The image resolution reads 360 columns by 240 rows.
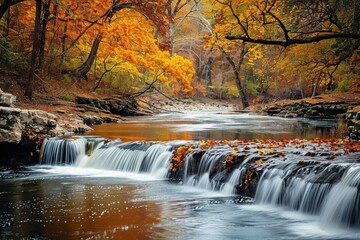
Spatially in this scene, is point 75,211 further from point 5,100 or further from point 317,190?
point 5,100

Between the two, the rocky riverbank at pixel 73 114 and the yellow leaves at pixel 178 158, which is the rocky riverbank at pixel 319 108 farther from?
the yellow leaves at pixel 178 158

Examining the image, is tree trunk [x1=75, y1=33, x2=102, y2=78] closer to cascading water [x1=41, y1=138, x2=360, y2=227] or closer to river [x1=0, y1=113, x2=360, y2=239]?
cascading water [x1=41, y1=138, x2=360, y2=227]

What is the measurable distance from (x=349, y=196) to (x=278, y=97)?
35337mm

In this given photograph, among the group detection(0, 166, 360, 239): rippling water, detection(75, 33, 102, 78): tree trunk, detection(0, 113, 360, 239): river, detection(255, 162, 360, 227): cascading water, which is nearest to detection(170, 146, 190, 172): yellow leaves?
detection(0, 113, 360, 239): river

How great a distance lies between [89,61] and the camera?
2320cm

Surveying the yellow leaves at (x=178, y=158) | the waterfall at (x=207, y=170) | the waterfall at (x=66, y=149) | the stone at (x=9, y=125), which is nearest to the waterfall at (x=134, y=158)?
the yellow leaves at (x=178, y=158)

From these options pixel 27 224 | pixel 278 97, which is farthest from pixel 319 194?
pixel 278 97

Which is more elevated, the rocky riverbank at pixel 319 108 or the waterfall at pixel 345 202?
the rocky riverbank at pixel 319 108

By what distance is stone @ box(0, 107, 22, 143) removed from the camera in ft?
38.9

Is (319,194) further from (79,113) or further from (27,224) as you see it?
(79,113)

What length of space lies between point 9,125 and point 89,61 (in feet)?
38.3

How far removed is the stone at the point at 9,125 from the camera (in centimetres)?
1185

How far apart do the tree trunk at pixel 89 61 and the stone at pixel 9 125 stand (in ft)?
34.1

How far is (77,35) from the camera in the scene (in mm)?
21828
